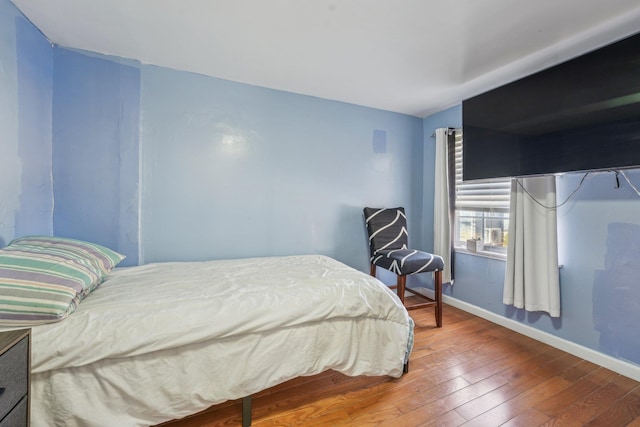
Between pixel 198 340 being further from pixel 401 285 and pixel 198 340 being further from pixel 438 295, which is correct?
pixel 438 295

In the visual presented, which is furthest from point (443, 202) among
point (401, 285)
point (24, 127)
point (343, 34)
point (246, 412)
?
point (24, 127)

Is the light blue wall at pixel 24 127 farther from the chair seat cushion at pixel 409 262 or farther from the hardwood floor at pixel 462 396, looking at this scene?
the chair seat cushion at pixel 409 262

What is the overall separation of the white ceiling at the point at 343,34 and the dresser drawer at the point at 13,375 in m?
1.77

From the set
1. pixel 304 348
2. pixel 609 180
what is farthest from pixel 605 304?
pixel 304 348

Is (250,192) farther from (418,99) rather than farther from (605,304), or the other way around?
(605,304)

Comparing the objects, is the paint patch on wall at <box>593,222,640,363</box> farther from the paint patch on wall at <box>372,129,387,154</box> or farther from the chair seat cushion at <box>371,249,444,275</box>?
the paint patch on wall at <box>372,129,387,154</box>

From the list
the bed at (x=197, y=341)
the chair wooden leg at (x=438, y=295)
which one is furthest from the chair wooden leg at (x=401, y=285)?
the bed at (x=197, y=341)

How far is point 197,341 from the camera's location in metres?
1.26

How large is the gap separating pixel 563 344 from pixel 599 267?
2.23ft

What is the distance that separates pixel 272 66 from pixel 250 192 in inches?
43.0

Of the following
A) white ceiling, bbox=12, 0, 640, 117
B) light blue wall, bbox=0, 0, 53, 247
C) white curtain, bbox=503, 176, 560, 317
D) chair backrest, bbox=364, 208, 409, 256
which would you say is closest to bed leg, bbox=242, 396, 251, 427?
light blue wall, bbox=0, 0, 53, 247

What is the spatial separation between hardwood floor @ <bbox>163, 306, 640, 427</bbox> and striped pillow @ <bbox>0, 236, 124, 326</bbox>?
2.80ft

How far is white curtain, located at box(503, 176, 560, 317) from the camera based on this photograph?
211cm

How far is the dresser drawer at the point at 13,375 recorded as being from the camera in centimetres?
85
